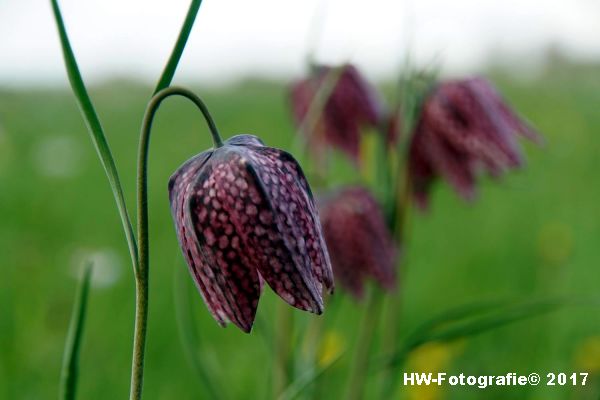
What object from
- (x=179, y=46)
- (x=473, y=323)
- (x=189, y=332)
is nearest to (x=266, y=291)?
(x=189, y=332)

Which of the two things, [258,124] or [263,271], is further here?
[258,124]

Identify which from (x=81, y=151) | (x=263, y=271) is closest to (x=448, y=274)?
(x=263, y=271)

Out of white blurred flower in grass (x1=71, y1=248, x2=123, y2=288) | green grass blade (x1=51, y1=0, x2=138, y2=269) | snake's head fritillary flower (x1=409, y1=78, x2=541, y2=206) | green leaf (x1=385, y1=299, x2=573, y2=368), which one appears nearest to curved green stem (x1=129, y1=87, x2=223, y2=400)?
green grass blade (x1=51, y1=0, x2=138, y2=269)

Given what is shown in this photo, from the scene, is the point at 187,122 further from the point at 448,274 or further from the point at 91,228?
the point at 448,274

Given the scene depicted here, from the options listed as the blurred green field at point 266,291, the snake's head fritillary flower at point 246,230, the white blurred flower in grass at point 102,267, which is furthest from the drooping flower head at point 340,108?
the white blurred flower in grass at point 102,267

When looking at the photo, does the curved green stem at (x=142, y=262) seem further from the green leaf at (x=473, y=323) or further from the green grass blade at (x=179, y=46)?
the green leaf at (x=473, y=323)

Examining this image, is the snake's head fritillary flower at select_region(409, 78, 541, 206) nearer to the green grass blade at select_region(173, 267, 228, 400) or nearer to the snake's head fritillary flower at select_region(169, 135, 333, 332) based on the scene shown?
the green grass blade at select_region(173, 267, 228, 400)
